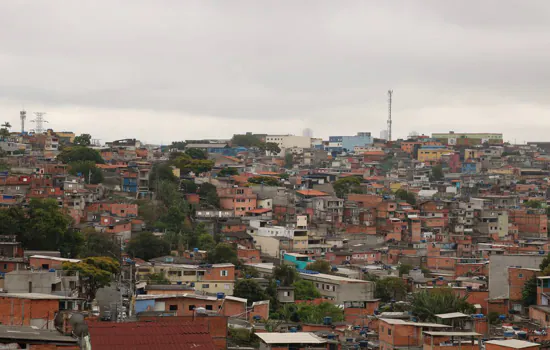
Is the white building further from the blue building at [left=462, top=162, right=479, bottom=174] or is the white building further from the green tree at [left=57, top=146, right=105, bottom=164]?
the green tree at [left=57, top=146, right=105, bottom=164]

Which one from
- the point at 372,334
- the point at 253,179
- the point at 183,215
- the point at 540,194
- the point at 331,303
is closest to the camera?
the point at 372,334

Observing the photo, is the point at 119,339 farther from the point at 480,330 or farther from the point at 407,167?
the point at 407,167

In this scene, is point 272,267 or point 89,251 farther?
point 272,267

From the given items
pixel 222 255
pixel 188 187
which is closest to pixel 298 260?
pixel 222 255

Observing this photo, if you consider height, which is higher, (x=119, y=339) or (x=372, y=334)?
(x=119, y=339)

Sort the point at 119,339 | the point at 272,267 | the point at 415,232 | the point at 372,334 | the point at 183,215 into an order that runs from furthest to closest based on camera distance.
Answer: the point at 415,232
the point at 183,215
the point at 272,267
the point at 372,334
the point at 119,339

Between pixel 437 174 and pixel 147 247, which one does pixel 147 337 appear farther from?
pixel 437 174

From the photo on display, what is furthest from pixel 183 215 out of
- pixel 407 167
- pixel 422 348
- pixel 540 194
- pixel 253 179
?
pixel 407 167

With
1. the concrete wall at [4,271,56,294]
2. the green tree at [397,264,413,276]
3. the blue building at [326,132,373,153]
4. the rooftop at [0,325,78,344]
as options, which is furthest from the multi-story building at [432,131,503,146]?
the rooftop at [0,325,78,344]
